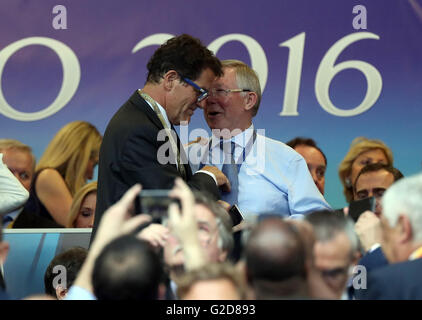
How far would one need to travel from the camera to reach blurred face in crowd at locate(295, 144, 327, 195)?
500 cm

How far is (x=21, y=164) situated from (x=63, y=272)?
1.66 m

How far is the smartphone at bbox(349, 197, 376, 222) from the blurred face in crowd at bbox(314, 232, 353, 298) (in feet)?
2.06

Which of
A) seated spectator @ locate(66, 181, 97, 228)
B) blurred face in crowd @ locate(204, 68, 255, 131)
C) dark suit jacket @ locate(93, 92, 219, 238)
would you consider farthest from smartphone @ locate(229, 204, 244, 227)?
seated spectator @ locate(66, 181, 97, 228)

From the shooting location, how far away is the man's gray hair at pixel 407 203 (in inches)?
87.0

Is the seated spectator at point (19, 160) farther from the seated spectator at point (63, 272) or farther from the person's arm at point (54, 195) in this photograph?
the seated spectator at point (63, 272)

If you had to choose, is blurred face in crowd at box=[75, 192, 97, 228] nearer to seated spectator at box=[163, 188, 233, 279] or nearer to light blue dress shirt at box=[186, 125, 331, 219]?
light blue dress shirt at box=[186, 125, 331, 219]

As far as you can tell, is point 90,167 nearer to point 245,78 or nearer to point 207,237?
point 245,78

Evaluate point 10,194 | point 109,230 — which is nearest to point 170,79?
point 10,194

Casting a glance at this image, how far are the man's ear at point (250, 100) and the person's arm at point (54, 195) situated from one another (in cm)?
144

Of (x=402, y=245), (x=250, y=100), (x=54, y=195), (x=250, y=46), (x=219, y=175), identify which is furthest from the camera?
(x=250, y=46)

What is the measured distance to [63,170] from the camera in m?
4.97

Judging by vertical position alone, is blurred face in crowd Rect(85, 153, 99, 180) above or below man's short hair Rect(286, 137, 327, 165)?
below

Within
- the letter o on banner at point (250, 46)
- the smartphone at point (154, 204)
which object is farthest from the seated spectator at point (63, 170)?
the smartphone at point (154, 204)
